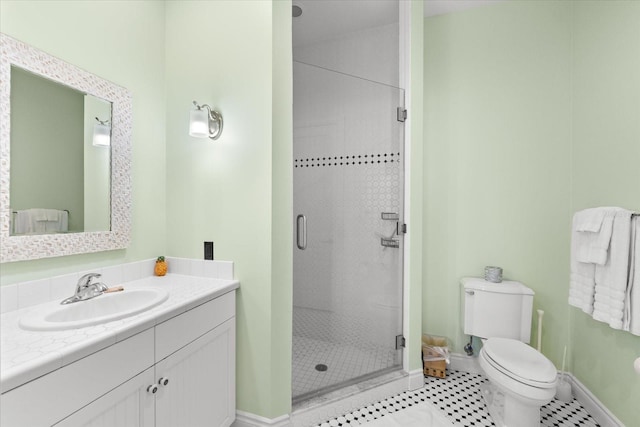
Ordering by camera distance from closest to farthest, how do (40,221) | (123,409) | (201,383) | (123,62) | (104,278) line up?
1. (123,409)
2. (40,221)
3. (201,383)
4. (104,278)
5. (123,62)

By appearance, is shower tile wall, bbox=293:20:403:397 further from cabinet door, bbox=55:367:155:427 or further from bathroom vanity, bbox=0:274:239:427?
cabinet door, bbox=55:367:155:427

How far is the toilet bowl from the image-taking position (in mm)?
1486

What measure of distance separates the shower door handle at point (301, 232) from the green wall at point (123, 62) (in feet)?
2.76

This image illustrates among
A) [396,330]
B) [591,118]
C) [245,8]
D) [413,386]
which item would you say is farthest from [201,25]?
[413,386]

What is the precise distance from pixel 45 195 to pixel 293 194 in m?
1.17

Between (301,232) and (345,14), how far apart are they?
1.68m

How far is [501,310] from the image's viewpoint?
2.07 meters

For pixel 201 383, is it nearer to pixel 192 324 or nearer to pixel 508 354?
pixel 192 324

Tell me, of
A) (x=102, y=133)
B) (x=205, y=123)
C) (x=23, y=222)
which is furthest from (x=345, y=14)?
(x=23, y=222)

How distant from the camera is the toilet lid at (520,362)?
4.93ft

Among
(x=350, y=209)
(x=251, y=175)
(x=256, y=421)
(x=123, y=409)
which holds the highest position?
(x=251, y=175)

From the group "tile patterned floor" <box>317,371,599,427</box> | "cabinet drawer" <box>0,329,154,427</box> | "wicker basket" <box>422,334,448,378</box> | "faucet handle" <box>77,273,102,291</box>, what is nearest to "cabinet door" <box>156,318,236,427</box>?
"cabinet drawer" <box>0,329,154,427</box>

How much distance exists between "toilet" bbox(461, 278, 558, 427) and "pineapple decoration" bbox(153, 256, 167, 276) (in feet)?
6.54

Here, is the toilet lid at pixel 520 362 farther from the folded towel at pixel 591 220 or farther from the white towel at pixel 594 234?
the folded towel at pixel 591 220
